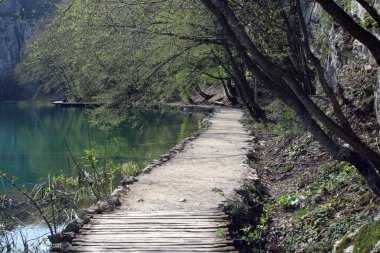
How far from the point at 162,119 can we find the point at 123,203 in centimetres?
2913

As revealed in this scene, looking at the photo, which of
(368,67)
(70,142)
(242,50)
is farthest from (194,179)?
(70,142)

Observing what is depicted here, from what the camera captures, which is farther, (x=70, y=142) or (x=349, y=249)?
(x=70, y=142)

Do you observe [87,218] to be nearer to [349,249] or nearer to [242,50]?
[242,50]

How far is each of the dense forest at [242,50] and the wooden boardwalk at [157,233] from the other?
1786 millimetres

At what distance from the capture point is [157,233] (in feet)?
22.8

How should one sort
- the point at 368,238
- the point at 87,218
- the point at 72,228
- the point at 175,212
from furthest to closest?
the point at 175,212 → the point at 87,218 → the point at 72,228 → the point at 368,238

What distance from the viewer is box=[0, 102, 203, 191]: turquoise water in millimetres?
19188

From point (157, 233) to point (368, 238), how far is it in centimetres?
321

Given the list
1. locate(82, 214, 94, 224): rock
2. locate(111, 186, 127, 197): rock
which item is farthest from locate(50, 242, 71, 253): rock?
locate(111, 186, 127, 197): rock

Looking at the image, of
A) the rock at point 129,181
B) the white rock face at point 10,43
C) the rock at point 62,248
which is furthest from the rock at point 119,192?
the white rock face at point 10,43

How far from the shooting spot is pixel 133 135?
92.9 ft

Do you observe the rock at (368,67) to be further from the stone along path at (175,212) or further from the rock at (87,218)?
the rock at (87,218)

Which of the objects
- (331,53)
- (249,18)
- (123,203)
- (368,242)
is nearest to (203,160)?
(331,53)

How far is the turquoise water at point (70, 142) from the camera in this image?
63.0 feet
